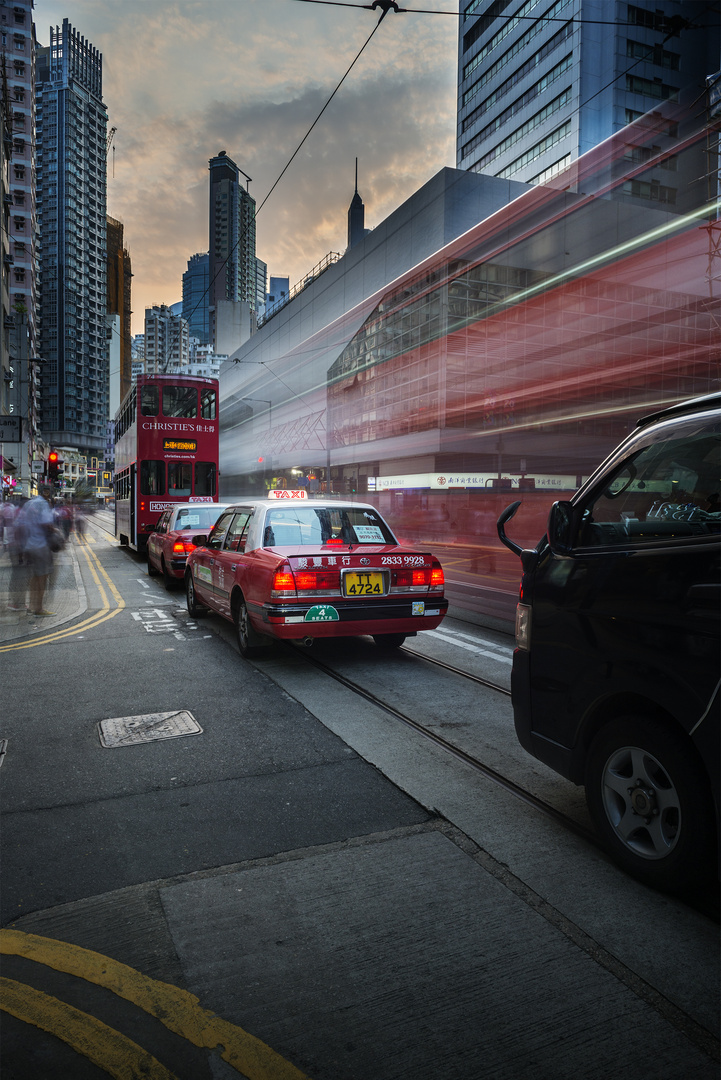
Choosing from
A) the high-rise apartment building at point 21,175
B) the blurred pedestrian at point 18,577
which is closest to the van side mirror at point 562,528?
the blurred pedestrian at point 18,577

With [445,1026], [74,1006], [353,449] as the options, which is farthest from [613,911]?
[353,449]

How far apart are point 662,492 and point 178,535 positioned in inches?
388

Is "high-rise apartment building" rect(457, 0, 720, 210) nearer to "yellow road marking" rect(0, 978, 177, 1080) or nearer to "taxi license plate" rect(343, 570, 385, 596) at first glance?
"taxi license plate" rect(343, 570, 385, 596)

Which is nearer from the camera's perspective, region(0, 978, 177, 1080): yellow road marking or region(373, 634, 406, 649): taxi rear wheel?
region(0, 978, 177, 1080): yellow road marking

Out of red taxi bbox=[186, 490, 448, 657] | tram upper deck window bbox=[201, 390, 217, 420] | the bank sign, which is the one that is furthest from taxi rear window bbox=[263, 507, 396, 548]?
tram upper deck window bbox=[201, 390, 217, 420]

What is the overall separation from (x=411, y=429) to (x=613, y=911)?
1119 inches

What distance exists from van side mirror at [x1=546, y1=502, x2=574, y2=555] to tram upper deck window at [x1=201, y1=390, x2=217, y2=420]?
615 inches

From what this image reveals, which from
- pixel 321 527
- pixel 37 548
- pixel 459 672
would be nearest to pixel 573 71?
pixel 37 548

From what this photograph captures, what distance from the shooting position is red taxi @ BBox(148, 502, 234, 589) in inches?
452

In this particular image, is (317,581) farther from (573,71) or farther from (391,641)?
(573,71)

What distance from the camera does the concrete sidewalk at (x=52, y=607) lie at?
8.43 metres

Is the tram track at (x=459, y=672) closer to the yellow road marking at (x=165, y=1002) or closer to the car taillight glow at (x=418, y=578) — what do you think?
the car taillight glow at (x=418, y=578)

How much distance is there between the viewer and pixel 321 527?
6887 millimetres

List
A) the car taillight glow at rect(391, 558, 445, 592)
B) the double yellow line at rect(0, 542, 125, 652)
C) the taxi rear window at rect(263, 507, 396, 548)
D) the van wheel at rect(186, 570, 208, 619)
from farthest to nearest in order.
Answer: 1. the van wheel at rect(186, 570, 208, 619)
2. the double yellow line at rect(0, 542, 125, 652)
3. the taxi rear window at rect(263, 507, 396, 548)
4. the car taillight glow at rect(391, 558, 445, 592)
